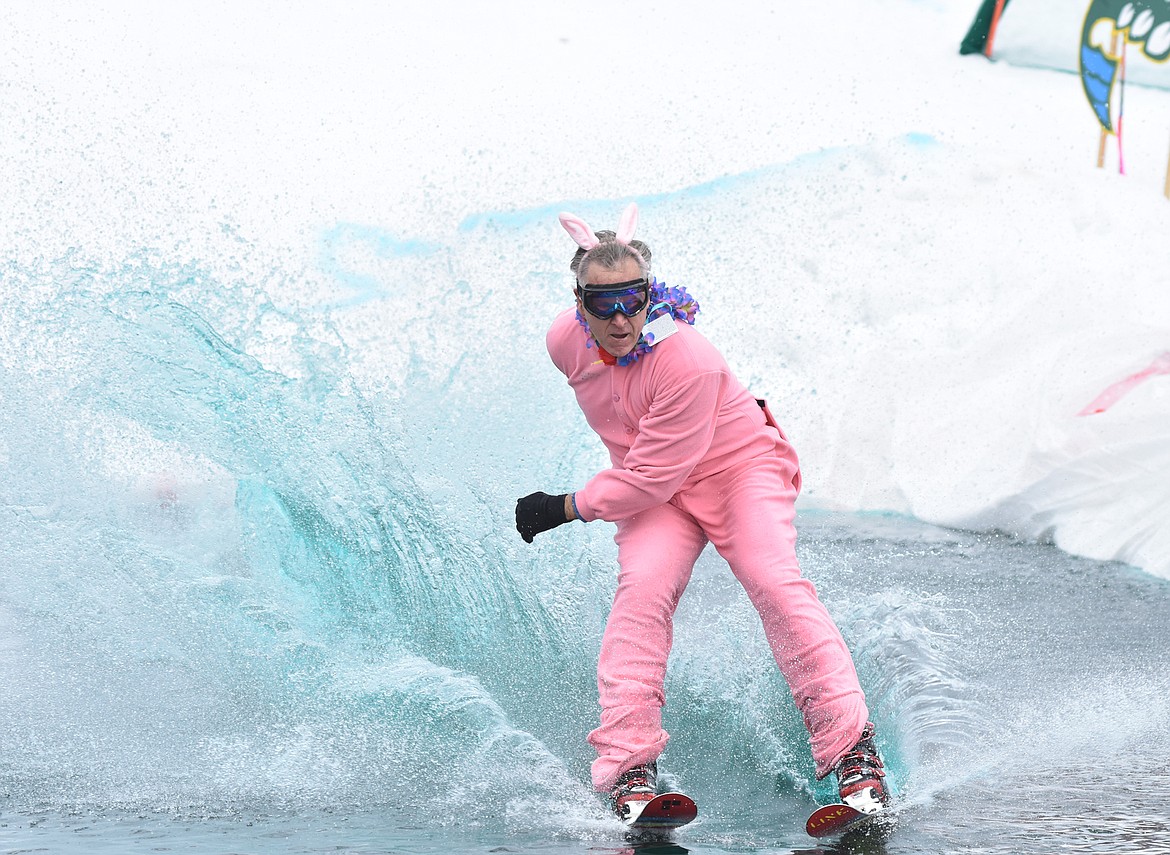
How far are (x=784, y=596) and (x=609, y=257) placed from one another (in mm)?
906

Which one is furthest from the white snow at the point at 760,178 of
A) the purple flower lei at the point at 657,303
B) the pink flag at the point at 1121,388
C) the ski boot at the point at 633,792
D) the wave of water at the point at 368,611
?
the ski boot at the point at 633,792

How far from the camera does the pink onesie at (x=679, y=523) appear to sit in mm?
2971

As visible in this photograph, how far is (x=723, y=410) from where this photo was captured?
3203 millimetres

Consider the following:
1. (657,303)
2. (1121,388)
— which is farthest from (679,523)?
(1121,388)

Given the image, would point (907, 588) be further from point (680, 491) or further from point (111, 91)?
point (111, 91)

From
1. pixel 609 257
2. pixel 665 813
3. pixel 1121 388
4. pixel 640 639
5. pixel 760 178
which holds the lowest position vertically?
pixel 1121 388

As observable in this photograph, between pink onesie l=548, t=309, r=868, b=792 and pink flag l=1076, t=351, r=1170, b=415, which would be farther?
pink flag l=1076, t=351, r=1170, b=415

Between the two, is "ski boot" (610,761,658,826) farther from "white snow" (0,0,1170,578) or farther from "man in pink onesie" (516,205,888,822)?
"white snow" (0,0,1170,578)

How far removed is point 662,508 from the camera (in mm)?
3188

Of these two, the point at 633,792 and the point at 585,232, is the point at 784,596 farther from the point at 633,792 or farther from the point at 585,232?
the point at 585,232

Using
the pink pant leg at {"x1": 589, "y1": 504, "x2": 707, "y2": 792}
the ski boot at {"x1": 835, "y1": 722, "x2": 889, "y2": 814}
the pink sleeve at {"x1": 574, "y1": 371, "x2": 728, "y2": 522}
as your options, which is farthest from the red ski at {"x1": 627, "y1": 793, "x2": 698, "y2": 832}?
the pink sleeve at {"x1": 574, "y1": 371, "x2": 728, "y2": 522}

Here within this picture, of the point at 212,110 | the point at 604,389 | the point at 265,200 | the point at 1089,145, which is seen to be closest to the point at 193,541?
the point at 604,389

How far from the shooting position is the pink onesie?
2.97 m

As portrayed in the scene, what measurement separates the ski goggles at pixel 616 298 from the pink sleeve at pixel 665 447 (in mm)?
188
